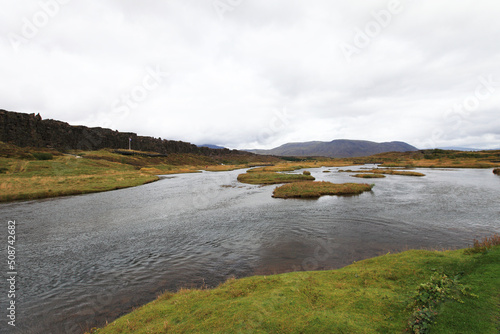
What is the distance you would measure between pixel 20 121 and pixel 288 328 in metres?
191

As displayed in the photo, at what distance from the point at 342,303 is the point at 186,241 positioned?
1570 centimetres

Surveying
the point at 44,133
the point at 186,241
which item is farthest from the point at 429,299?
the point at 44,133

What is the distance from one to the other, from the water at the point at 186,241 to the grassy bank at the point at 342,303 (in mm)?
3382

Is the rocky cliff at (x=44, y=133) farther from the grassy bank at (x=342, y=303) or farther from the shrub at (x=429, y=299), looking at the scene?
the shrub at (x=429, y=299)

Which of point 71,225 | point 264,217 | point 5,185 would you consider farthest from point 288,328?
point 5,185

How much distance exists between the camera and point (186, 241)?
20578 mm

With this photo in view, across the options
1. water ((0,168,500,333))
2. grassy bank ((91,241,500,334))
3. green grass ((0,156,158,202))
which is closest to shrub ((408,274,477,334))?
grassy bank ((91,241,500,334))

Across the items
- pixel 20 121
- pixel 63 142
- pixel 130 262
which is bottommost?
pixel 130 262

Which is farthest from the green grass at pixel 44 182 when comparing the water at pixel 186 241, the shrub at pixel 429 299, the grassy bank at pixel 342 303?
the shrub at pixel 429 299

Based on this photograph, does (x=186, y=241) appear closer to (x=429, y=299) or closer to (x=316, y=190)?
(x=429, y=299)

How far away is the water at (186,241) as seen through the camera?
40.8ft

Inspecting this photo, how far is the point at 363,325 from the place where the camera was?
21.9 feet

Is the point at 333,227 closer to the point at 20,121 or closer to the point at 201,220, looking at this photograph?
the point at 201,220

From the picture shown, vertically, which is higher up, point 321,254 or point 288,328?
point 288,328
